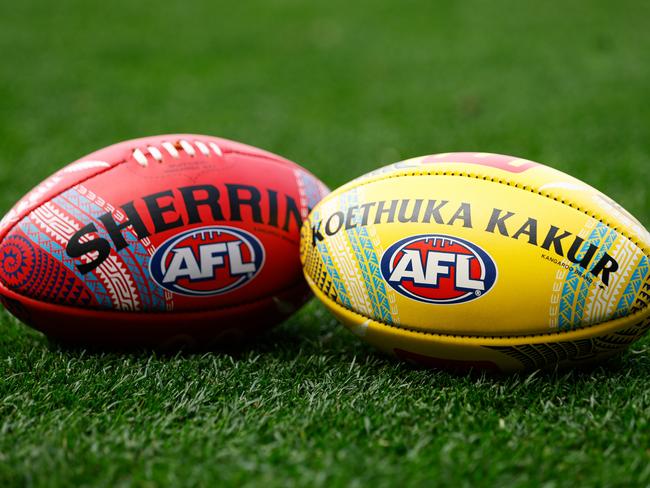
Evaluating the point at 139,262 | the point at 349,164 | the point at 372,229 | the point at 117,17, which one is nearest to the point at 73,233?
the point at 139,262

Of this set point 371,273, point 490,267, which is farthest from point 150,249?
point 490,267

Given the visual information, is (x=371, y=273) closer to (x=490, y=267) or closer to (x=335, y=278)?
(x=335, y=278)

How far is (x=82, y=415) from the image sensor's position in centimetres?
215

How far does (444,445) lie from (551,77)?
5982mm

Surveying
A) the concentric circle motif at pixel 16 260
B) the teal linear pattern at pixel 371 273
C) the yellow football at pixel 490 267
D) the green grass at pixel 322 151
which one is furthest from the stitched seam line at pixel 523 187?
the concentric circle motif at pixel 16 260

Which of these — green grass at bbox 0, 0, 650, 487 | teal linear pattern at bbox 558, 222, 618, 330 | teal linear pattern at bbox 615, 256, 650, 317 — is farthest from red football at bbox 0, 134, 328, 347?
teal linear pattern at bbox 615, 256, 650, 317

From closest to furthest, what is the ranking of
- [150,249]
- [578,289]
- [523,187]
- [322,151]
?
[578,289]
[523,187]
[150,249]
[322,151]

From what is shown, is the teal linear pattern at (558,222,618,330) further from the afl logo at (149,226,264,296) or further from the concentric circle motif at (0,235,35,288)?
the concentric circle motif at (0,235,35,288)

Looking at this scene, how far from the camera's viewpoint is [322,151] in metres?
5.47

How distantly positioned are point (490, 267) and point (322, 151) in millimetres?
3348

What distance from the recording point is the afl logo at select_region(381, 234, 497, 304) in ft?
7.40

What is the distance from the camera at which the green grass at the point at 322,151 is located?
75.9 inches

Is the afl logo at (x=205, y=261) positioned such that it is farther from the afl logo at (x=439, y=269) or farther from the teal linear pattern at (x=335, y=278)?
the afl logo at (x=439, y=269)

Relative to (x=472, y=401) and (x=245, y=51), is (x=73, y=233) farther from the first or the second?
(x=245, y=51)
